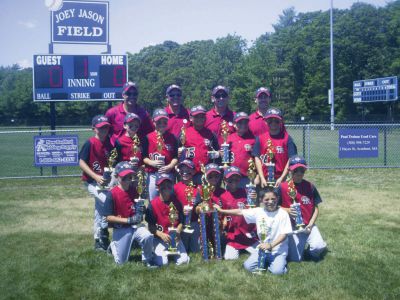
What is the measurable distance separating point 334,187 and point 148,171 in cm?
676

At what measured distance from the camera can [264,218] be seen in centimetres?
589

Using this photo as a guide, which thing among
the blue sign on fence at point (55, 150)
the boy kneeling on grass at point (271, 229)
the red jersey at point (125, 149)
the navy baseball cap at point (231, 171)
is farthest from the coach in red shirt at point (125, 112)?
the blue sign on fence at point (55, 150)

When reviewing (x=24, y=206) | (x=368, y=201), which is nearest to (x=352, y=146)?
(x=368, y=201)

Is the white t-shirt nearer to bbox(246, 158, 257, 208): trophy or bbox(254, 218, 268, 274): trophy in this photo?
bbox(254, 218, 268, 274): trophy

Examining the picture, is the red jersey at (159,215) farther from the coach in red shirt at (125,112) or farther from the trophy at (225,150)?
the coach in red shirt at (125,112)

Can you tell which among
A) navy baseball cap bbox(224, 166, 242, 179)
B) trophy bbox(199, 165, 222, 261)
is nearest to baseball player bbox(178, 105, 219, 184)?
trophy bbox(199, 165, 222, 261)

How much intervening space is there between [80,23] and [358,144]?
35.0 feet

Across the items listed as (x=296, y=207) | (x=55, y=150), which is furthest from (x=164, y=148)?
(x=55, y=150)

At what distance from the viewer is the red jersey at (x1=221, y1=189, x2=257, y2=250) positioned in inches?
250

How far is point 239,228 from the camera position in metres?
6.43

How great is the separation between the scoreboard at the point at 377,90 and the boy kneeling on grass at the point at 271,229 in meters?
30.3

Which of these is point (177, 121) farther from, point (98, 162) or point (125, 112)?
point (98, 162)

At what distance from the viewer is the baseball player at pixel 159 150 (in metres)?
6.64

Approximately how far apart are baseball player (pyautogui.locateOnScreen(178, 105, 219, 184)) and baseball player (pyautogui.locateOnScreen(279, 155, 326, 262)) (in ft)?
3.95
